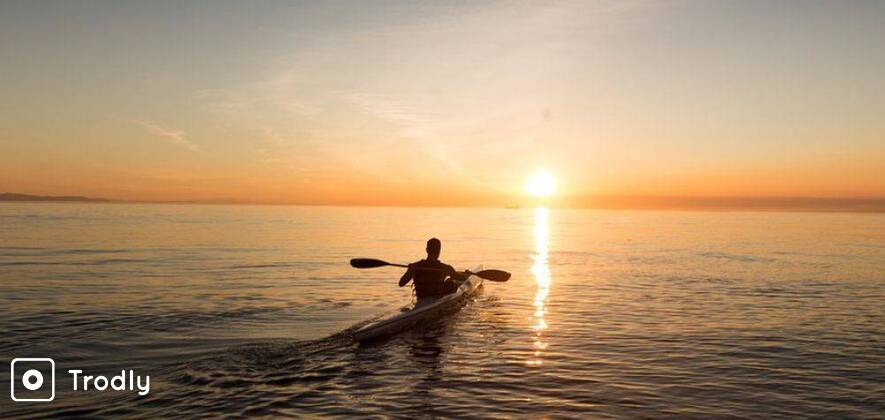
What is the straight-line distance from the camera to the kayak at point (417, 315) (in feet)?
49.8

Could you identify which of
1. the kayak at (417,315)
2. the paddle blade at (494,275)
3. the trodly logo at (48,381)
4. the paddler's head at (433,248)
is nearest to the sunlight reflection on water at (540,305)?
the paddle blade at (494,275)

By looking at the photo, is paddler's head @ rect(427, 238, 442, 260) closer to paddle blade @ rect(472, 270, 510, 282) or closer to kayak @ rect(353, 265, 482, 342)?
kayak @ rect(353, 265, 482, 342)

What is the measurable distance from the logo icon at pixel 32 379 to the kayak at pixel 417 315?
6285 millimetres

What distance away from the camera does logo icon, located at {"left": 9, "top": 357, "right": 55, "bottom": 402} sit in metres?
10.7

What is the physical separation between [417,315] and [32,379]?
9.21 meters

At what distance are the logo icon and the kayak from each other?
629 cm

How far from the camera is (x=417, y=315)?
17.6 meters

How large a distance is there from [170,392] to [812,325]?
17313 mm

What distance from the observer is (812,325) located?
59.6ft

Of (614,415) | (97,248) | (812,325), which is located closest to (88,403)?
(614,415)

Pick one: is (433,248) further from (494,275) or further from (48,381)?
(48,381)

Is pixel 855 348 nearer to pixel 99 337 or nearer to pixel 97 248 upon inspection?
pixel 99 337

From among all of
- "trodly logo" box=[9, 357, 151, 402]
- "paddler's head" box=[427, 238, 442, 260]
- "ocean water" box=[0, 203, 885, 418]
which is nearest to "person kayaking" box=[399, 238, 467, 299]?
"paddler's head" box=[427, 238, 442, 260]

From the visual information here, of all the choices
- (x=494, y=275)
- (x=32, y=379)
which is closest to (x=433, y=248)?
(x=494, y=275)
